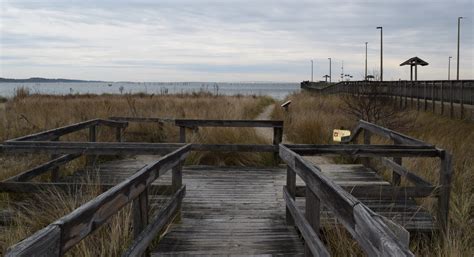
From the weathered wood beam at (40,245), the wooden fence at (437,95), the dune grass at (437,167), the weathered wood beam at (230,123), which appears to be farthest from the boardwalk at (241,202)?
the wooden fence at (437,95)

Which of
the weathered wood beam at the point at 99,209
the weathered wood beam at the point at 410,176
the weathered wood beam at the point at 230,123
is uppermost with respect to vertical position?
the weathered wood beam at the point at 230,123

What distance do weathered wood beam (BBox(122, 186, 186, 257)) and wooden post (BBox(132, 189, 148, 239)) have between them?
0.05 m

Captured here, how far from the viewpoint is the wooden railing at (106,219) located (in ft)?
6.39

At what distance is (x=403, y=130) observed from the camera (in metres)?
13.0

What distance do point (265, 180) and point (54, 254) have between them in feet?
18.9

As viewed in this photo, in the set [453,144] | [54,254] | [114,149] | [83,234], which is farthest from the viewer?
[453,144]

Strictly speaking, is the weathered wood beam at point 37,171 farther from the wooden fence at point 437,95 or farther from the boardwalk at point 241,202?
the wooden fence at point 437,95

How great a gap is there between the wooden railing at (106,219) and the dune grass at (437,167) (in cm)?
179

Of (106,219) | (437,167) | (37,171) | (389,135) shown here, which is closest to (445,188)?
(389,135)

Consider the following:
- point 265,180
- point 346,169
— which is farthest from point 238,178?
point 346,169

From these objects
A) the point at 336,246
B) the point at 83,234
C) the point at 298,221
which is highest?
the point at 83,234

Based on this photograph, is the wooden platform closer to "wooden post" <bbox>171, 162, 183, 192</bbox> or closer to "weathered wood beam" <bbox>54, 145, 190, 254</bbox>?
"wooden post" <bbox>171, 162, 183, 192</bbox>

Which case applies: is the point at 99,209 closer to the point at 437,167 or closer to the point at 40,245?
the point at 40,245

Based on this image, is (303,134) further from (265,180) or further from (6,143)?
(6,143)
